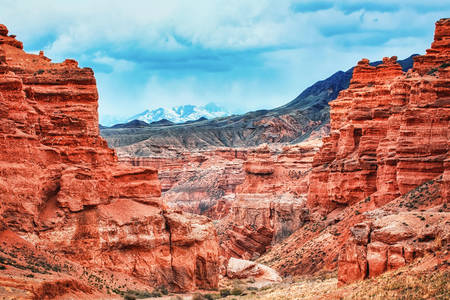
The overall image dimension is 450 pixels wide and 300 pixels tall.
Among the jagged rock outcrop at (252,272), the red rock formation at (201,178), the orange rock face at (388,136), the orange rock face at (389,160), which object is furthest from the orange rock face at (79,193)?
the red rock formation at (201,178)

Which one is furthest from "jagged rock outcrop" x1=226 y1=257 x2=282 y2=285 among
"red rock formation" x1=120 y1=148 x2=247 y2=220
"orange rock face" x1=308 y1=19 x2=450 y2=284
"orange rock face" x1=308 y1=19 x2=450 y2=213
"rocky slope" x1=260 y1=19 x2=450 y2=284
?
"red rock formation" x1=120 y1=148 x2=247 y2=220

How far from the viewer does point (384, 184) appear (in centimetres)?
5334

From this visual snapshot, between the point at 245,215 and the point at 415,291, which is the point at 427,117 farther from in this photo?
the point at 245,215

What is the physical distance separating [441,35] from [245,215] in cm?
3220

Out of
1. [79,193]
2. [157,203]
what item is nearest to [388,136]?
[157,203]

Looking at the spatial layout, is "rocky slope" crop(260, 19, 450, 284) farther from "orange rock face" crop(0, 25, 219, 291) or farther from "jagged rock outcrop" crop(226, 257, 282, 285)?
"orange rock face" crop(0, 25, 219, 291)

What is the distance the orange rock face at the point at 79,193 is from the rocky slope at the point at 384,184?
422 inches

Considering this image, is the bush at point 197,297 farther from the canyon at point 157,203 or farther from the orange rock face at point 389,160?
the orange rock face at point 389,160

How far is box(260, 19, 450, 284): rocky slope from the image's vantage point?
101ft

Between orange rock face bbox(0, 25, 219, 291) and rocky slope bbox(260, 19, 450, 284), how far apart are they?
1072 cm

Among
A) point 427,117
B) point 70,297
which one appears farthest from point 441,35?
point 70,297

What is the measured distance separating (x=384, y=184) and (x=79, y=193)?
2769 centimetres

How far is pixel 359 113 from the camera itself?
208 feet

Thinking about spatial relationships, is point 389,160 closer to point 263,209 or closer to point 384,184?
point 384,184
